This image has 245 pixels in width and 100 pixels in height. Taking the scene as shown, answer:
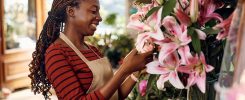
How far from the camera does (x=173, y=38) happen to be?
28.5 inches

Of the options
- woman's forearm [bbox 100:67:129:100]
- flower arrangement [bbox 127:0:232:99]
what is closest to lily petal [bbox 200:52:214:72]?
flower arrangement [bbox 127:0:232:99]

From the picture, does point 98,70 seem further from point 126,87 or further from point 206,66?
point 206,66

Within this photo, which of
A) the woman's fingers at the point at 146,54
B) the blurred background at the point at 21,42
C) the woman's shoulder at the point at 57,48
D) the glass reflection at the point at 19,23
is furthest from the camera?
the glass reflection at the point at 19,23

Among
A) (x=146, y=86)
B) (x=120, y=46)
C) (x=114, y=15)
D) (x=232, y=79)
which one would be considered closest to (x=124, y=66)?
(x=146, y=86)

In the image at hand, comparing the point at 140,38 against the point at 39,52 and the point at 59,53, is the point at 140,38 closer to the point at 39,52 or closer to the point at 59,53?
the point at 59,53

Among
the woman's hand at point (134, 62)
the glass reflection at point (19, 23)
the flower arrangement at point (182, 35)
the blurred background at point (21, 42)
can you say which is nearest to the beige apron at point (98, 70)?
the woman's hand at point (134, 62)

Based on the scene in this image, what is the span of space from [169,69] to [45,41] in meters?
0.52

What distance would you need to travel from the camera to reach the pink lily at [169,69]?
726mm

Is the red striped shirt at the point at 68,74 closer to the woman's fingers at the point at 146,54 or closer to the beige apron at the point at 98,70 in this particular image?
the beige apron at the point at 98,70

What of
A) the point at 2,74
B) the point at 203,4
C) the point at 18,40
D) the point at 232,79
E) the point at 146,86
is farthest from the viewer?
the point at 18,40

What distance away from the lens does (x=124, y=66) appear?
2.87 ft

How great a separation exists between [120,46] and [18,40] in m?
1.46

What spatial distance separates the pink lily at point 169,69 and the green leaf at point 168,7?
0.09 m

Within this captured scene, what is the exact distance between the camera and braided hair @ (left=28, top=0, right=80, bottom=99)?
1064 millimetres
